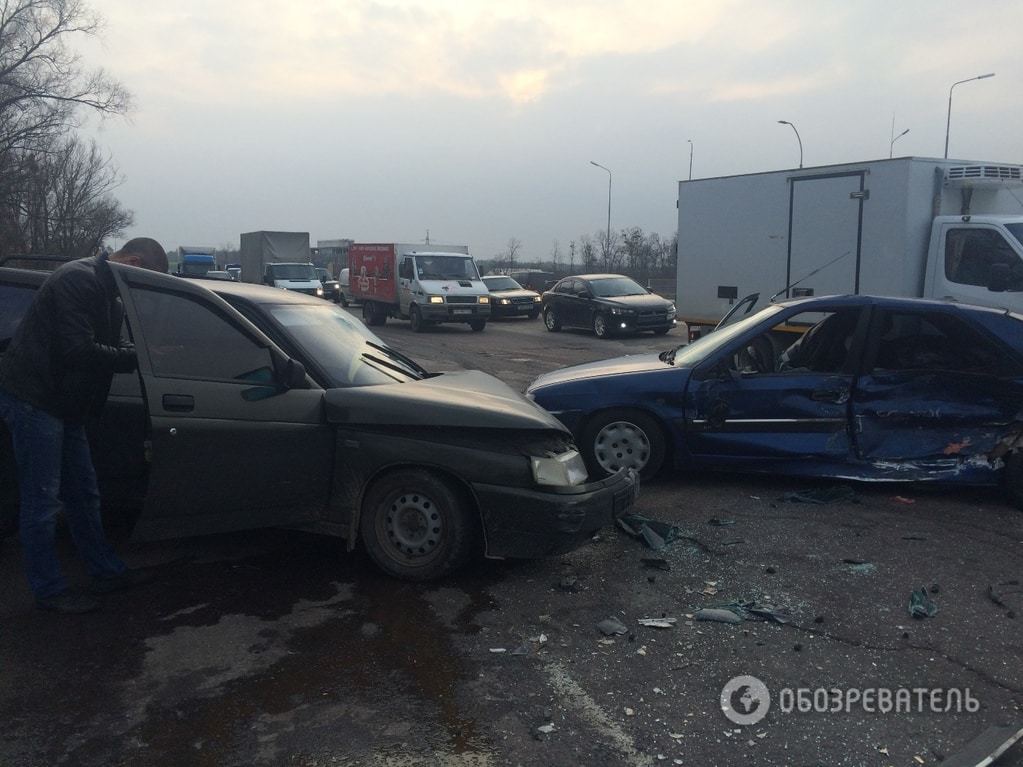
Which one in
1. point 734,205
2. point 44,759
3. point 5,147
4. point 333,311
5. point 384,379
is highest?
point 5,147

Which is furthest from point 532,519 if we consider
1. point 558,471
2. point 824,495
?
point 824,495

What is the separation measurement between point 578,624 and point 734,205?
34.2 ft

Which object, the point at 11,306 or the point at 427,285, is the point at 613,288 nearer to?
the point at 427,285

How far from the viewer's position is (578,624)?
4.25m

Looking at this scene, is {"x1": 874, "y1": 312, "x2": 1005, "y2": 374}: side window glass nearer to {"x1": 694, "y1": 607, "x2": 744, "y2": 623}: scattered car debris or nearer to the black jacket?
{"x1": 694, "y1": 607, "x2": 744, "y2": 623}: scattered car debris

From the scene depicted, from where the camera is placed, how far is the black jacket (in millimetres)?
4164

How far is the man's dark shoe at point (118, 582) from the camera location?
4539 mm

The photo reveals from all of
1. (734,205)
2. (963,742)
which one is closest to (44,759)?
(963,742)

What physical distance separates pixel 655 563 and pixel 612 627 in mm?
967

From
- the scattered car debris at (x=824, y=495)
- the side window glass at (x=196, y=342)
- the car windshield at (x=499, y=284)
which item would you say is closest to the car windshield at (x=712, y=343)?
the scattered car debris at (x=824, y=495)

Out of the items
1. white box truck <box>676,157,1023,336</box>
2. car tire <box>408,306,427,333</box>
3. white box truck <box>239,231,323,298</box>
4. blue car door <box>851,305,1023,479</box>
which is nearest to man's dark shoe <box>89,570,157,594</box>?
blue car door <box>851,305,1023,479</box>

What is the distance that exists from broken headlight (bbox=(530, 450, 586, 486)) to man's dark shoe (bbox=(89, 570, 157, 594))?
222 centimetres

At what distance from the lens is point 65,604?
4.29 metres

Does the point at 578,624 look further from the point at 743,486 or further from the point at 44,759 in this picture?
the point at 743,486
